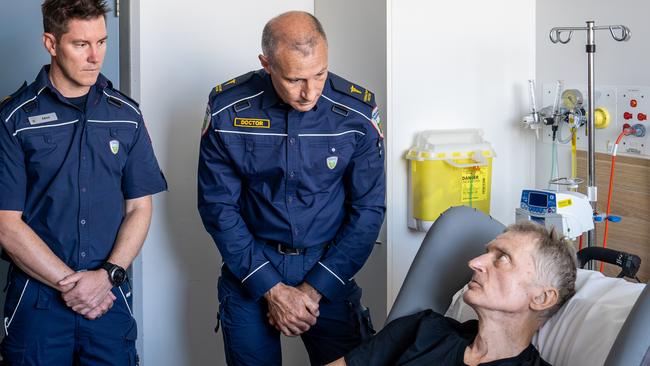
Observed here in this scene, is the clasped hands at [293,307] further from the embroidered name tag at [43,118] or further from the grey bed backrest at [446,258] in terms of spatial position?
the embroidered name tag at [43,118]

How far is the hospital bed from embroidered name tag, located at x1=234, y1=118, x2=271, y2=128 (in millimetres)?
555

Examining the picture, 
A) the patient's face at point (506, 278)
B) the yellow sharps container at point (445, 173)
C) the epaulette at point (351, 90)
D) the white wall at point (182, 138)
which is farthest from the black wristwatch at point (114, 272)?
the yellow sharps container at point (445, 173)

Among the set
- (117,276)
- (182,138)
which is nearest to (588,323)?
(117,276)

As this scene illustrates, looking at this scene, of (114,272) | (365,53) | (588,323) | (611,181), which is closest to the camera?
(588,323)

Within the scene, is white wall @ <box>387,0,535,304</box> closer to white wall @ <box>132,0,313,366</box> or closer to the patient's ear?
white wall @ <box>132,0,313,366</box>

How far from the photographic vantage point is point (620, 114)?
273 centimetres

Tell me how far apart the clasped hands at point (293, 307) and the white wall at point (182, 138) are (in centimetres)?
84

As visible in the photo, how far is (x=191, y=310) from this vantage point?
3.19 metres

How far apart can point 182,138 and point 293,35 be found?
3.34 ft

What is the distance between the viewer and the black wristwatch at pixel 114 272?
231 centimetres

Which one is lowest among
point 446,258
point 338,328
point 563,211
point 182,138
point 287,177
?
point 338,328

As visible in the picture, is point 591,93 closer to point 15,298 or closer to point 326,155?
point 326,155

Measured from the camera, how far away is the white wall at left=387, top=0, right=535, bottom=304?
293 centimetres

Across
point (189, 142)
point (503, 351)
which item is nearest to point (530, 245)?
point (503, 351)
